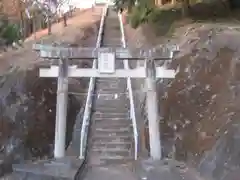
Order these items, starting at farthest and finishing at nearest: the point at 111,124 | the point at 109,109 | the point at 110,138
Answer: the point at 109,109, the point at 111,124, the point at 110,138

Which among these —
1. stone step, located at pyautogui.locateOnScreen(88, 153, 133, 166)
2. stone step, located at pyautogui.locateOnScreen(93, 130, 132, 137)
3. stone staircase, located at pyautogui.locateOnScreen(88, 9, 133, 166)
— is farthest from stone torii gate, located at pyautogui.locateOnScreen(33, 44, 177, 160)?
stone step, located at pyautogui.locateOnScreen(93, 130, 132, 137)

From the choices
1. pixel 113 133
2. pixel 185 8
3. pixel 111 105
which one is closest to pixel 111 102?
pixel 111 105

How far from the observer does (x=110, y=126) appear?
14.5m

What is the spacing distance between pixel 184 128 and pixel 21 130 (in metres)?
4.32

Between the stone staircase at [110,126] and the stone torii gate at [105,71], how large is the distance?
3.69ft

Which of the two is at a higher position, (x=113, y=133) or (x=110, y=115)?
(x=110, y=115)

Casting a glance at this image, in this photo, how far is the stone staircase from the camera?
12852 millimetres

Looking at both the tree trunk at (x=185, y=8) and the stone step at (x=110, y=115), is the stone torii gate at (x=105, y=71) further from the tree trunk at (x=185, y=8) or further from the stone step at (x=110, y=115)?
the tree trunk at (x=185, y=8)

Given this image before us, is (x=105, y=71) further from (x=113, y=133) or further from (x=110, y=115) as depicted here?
(x=110, y=115)

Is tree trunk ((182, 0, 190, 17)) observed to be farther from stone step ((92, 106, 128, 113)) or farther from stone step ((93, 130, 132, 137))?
stone step ((93, 130, 132, 137))

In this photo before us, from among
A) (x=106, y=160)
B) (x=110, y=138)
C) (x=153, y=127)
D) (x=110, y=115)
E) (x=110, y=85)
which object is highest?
(x=153, y=127)

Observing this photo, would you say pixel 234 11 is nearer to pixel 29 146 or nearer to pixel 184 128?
pixel 184 128

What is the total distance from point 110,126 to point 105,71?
9.31 feet

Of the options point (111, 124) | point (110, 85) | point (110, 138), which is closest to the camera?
point (110, 138)
